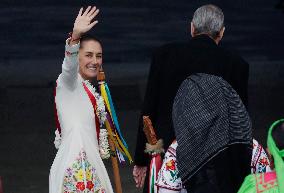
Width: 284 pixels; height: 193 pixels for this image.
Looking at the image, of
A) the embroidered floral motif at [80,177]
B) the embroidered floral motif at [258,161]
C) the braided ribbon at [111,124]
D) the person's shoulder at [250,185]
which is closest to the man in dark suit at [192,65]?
the embroidered floral motif at [258,161]

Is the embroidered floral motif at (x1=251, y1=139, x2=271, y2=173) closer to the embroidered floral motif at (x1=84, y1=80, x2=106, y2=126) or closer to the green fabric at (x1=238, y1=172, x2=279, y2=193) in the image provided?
the embroidered floral motif at (x1=84, y1=80, x2=106, y2=126)

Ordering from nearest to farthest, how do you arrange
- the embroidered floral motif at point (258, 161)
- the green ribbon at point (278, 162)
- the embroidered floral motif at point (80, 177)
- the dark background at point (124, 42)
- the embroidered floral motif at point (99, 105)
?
the green ribbon at point (278, 162)
the embroidered floral motif at point (258, 161)
the embroidered floral motif at point (80, 177)
the embroidered floral motif at point (99, 105)
the dark background at point (124, 42)

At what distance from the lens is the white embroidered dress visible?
A: 5547 millimetres

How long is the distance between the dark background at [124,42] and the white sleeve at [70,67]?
26.9 ft

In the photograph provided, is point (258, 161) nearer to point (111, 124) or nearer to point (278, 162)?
point (111, 124)

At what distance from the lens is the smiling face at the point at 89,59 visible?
5.84 metres

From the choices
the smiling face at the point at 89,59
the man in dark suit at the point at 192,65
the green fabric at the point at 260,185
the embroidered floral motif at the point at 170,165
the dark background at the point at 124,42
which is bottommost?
the green fabric at the point at 260,185

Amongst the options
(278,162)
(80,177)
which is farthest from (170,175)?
(278,162)

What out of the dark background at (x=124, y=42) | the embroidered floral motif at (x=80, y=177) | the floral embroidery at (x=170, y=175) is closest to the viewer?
the floral embroidery at (x=170, y=175)

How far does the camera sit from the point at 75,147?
557cm

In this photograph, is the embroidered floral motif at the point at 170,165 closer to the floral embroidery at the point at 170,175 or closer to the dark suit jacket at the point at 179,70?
the floral embroidery at the point at 170,175

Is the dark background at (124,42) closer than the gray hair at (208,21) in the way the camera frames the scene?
No

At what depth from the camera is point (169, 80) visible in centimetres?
516

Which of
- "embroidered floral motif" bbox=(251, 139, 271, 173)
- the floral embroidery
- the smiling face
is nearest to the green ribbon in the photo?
the floral embroidery
